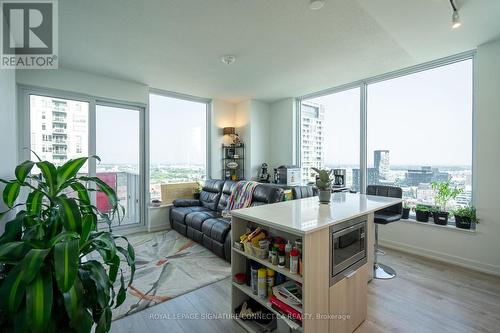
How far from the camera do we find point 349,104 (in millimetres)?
4324

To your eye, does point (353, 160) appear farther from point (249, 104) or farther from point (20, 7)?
point (20, 7)

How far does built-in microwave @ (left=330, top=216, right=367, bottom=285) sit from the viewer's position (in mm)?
1558

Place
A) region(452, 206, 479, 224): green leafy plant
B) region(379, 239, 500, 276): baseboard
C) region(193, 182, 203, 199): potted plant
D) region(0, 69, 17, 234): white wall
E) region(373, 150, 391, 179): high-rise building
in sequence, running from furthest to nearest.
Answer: region(193, 182, 203, 199): potted plant → region(373, 150, 391, 179): high-rise building → region(452, 206, 479, 224): green leafy plant → region(379, 239, 500, 276): baseboard → region(0, 69, 17, 234): white wall

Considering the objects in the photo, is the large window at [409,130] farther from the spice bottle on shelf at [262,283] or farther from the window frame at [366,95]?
the spice bottle on shelf at [262,283]

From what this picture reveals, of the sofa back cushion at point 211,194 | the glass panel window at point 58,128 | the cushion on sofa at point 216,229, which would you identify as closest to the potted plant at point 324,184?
the cushion on sofa at point 216,229

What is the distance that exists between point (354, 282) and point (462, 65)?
340cm

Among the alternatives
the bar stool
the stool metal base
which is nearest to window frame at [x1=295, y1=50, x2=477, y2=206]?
the bar stool

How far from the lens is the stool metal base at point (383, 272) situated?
262 centimetres

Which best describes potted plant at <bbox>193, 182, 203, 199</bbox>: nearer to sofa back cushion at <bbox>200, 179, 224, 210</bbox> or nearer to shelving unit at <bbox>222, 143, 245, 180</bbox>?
sofa back cushion at <bbox>200, 179, 224, 210</bbox>

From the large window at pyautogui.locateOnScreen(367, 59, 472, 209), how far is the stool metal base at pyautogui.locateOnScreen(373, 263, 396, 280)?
132cm

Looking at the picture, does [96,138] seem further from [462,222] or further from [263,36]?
[462,222]

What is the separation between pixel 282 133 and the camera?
17.6 ft

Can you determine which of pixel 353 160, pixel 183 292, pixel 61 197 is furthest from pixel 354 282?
pixel 353 160

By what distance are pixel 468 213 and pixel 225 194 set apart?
3433mm
